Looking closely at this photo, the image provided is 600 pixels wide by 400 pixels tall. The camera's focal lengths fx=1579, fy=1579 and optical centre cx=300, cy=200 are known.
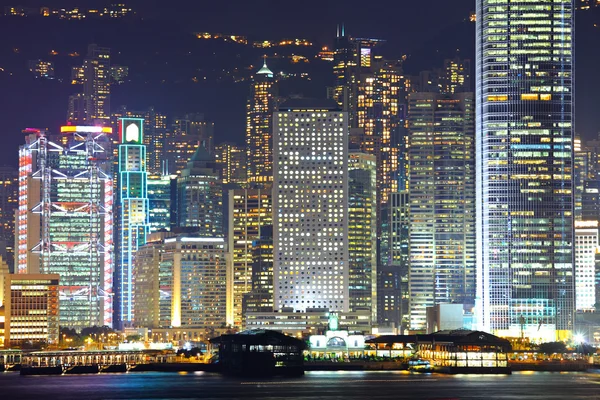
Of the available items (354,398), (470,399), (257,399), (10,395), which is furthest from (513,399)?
(10,395)

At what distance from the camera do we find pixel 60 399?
19388cm

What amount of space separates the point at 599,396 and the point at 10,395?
241 ft

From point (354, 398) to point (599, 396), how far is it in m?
30.2

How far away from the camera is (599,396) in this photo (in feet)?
639

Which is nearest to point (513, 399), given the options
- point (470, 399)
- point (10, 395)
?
point (470, 399)

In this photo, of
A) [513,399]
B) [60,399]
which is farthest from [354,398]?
[60,399]

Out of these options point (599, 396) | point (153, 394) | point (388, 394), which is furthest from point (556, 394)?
point (153, 394)

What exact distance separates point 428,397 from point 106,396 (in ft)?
132

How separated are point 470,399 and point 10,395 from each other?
57.5 m

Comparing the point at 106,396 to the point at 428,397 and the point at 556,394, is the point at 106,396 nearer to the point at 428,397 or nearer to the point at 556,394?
the point at 428,397

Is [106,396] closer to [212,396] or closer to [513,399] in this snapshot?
[212,396]

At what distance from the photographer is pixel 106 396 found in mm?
198000

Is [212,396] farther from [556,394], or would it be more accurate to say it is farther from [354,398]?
[556,394]

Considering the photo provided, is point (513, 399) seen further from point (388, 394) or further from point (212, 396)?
point (212, 396)
